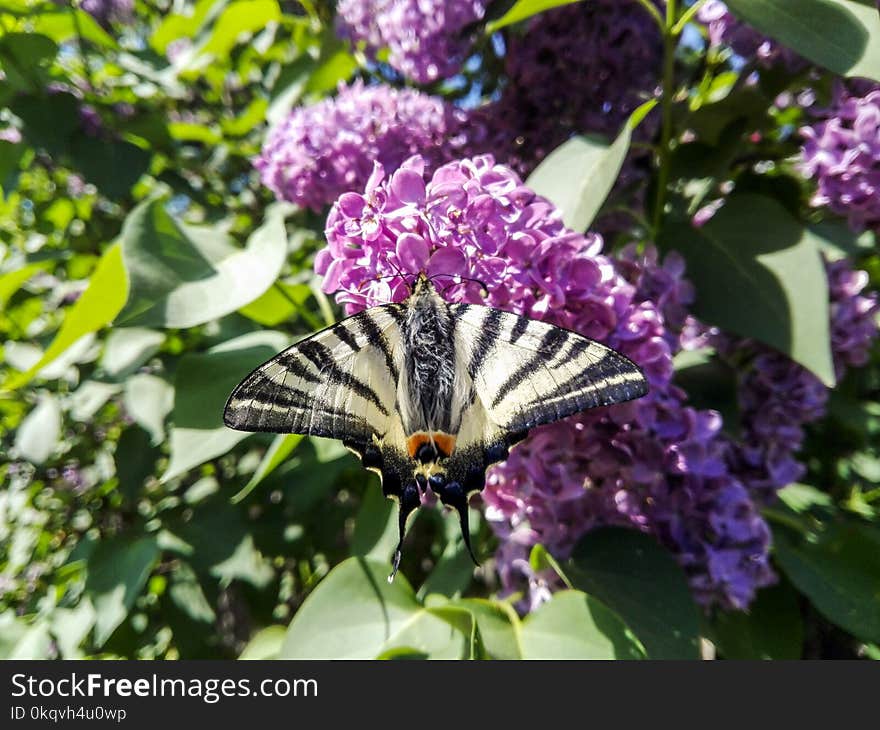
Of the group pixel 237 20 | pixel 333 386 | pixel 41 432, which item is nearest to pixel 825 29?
pixel 333 386

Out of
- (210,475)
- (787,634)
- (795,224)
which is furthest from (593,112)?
(210,475)

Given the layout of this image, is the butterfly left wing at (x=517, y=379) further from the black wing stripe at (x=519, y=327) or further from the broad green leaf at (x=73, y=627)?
the broad green leaf at (x=73, y=627)

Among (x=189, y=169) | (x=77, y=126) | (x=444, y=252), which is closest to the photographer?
(x=444, y=252)

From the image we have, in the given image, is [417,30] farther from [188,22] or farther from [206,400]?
[206,400]

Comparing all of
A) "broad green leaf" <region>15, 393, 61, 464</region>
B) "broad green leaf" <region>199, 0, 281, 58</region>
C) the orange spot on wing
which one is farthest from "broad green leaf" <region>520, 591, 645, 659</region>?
"broad green leaf" <region>199, 0, 281, 58</region>

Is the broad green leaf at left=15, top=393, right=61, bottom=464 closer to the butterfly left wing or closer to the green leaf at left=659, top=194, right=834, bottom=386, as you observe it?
the butterfly left wing

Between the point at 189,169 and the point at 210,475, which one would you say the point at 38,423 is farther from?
the point at 189,169
